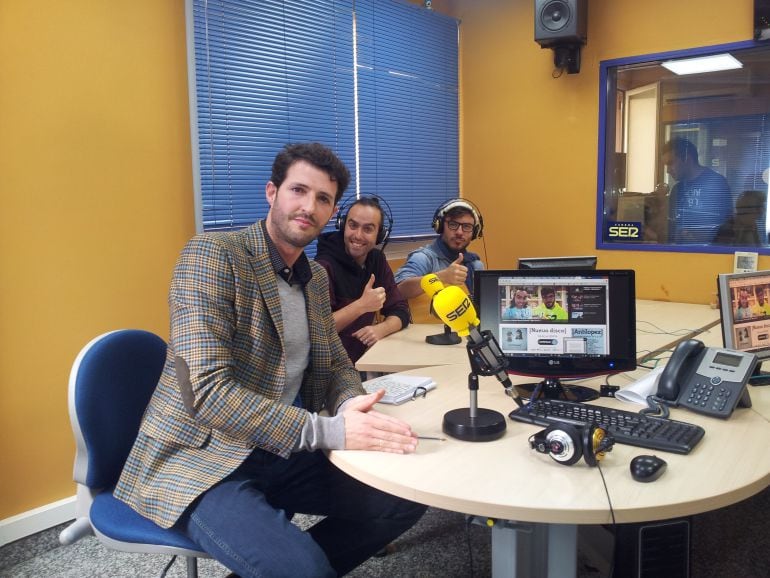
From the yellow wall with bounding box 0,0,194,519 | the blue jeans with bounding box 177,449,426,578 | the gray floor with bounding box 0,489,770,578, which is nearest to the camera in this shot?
the blue jeans with bounding box 177,449,426,578

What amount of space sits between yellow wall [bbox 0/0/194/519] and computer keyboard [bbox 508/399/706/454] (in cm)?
188

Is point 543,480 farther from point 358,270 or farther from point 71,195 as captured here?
point 71,195

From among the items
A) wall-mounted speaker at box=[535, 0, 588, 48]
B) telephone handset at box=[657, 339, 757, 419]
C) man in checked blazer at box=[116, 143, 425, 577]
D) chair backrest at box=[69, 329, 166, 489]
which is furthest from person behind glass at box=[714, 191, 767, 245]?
chair backrest at box=[69, 329, 166, 489]

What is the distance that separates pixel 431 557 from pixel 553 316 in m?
1.12

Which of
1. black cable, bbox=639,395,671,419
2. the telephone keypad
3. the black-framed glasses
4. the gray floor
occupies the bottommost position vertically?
the gray floor

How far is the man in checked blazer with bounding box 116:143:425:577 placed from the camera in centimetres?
135

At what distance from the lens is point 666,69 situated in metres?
3.69

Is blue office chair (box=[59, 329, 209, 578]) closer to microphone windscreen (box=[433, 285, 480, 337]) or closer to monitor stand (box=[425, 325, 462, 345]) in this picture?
microphone windscreen (box=[433, 285, 480, 337])

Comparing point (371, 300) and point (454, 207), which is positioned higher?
point (454, 207)

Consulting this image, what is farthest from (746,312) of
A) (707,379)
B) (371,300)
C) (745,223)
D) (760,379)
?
(745,223)

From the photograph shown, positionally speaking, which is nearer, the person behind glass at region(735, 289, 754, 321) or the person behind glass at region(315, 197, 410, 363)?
the person behind glass at region(735, 289, 754, 321)

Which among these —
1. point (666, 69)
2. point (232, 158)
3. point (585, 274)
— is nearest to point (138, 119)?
point (232, 158)

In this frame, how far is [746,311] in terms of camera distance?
78.0 inches

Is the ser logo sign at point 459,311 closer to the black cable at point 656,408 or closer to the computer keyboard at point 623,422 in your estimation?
the computer keyboard at point 623,422
